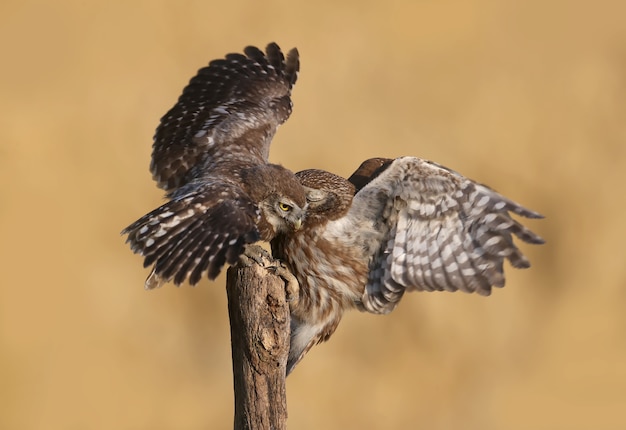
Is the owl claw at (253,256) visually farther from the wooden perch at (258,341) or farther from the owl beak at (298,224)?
the owl beak at (298,224)

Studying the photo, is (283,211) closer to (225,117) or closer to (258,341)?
(258,341)

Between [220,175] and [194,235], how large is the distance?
838mm

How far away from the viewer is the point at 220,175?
553 cm

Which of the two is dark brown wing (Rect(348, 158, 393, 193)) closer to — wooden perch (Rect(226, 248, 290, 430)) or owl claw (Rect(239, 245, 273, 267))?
owl claw (Rect(239, 245, 273, 267))

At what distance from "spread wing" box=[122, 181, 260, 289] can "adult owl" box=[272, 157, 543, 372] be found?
0.71 metres

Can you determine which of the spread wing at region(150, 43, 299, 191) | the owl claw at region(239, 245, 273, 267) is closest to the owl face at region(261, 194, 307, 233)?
the owl claw at region(239, 245, 273, 267)

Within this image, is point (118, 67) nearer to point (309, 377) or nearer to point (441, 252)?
point (309, 377)

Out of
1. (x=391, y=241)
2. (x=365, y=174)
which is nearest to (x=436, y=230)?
(x=391, y=241)

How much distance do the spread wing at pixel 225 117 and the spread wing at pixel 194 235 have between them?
2.91ft

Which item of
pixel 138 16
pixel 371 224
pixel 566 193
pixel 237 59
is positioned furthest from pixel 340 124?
pixel 371 224

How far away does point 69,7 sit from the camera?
9984mm

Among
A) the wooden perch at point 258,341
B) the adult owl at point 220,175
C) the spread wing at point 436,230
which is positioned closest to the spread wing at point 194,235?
the adult owl at point 220,175

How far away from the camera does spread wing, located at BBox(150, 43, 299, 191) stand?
20.4 ft

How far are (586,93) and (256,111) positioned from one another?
706 centimetres
